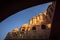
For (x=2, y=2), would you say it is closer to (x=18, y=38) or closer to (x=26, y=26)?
(x=18, y=38)

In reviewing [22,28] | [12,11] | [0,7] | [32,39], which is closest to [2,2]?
[0,7]

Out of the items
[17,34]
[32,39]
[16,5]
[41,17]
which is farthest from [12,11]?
[41,17]

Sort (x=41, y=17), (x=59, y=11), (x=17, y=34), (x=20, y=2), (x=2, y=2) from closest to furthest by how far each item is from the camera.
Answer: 1. (x=2, y=2)
2. (x=20, y=2)
3. (x=59, y=11)
4. (x=17, y=34)
5. (x=41, y=17)

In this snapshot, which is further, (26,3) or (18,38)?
(18,38)

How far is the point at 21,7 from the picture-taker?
1895 mm

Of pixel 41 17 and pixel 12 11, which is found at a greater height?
pixel 41 17

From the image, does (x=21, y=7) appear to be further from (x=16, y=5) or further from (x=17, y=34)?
(x=17, y=34)

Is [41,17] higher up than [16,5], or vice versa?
[41,17]

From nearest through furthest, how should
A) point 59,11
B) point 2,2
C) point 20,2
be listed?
point 2,2 < point 20,2 < point 59,11

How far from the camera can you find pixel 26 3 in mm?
1829

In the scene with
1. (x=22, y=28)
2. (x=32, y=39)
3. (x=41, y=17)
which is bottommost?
(x=32, y=39)

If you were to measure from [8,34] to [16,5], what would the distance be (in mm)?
10457

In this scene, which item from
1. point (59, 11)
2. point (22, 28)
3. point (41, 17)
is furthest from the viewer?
point (41, 17)

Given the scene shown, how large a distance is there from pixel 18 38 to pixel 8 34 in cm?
114
